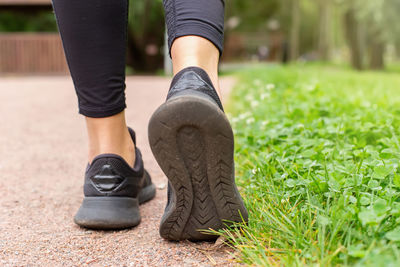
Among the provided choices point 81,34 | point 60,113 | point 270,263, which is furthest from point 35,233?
point 60,113

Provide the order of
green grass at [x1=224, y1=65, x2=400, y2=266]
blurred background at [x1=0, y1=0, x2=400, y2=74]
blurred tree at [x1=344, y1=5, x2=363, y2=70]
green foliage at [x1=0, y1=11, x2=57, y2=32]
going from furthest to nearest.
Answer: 1. green foliage at [x1=0, y1=11, x2=57, y2=32]
2. blurred tree at [x1=344, y1=5, x2=363, y2=70]
3. blurred background at [x1=0, y1=0, x2=400, y2=74]
4. green grass at [x1=224, y1=65, x2=400, y2=266]

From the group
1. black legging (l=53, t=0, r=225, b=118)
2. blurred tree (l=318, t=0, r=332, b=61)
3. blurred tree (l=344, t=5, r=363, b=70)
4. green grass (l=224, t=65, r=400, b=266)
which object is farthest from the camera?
blurred tree (l=318, t=0, r=332, b=61)

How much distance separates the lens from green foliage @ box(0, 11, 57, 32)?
1836 centimetres

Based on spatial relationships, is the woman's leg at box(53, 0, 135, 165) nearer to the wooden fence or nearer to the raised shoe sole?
the raised shoe sole

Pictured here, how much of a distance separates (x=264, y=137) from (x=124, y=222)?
835 mm

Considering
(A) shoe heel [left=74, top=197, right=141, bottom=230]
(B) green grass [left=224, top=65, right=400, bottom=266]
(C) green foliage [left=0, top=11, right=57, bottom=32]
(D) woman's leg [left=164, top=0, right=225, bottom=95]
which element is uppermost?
(C) green foliage [left=0, top=11, right=57, bottom=32]

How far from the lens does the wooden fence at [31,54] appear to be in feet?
42.5

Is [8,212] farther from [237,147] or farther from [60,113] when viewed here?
Result: [60,113]

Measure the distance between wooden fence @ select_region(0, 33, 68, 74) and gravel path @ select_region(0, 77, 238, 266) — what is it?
10.2 metres

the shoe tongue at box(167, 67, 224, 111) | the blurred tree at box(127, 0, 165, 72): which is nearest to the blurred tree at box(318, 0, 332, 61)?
the blurred tree at box(127, 0, 165, 72)

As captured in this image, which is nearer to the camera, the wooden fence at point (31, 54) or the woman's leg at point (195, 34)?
the woman's leg at point (195, 34)

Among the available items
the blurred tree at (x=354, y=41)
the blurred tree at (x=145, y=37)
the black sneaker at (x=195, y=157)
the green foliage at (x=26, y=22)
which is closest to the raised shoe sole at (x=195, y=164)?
the black sneaker at (x=195, y=157)

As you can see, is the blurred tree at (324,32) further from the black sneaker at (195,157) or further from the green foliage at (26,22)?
the black sneaker at (195,157)

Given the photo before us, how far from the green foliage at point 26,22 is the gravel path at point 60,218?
1656 cm
